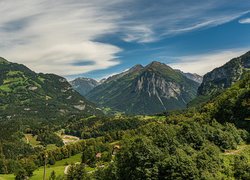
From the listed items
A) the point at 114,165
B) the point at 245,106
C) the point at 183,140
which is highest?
the point at 245,106

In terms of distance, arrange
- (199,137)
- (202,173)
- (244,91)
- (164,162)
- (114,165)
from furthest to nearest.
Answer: (244,91), (114,165), (199,137), (164,162), (202,173)

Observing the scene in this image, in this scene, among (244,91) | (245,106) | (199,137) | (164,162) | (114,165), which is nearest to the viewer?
(164,162)

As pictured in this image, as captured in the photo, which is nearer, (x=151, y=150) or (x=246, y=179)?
(x=246, y=179)

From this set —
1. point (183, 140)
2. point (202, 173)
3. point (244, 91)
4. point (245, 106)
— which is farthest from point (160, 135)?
point (244, 91)

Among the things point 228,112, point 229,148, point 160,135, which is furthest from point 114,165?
point 228,112

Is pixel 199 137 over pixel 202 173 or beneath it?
over

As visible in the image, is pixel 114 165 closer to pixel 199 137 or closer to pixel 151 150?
pixel 151 150

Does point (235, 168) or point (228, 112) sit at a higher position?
point (228, 112)

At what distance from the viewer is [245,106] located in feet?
391

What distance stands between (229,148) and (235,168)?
17868mm

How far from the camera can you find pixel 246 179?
6844 centimetres

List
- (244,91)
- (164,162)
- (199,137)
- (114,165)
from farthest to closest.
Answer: (244,91) → (114,165) → (199,137) → (164,162)

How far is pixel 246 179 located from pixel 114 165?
36.6 metres

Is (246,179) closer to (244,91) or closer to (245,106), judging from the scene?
(245,106)
